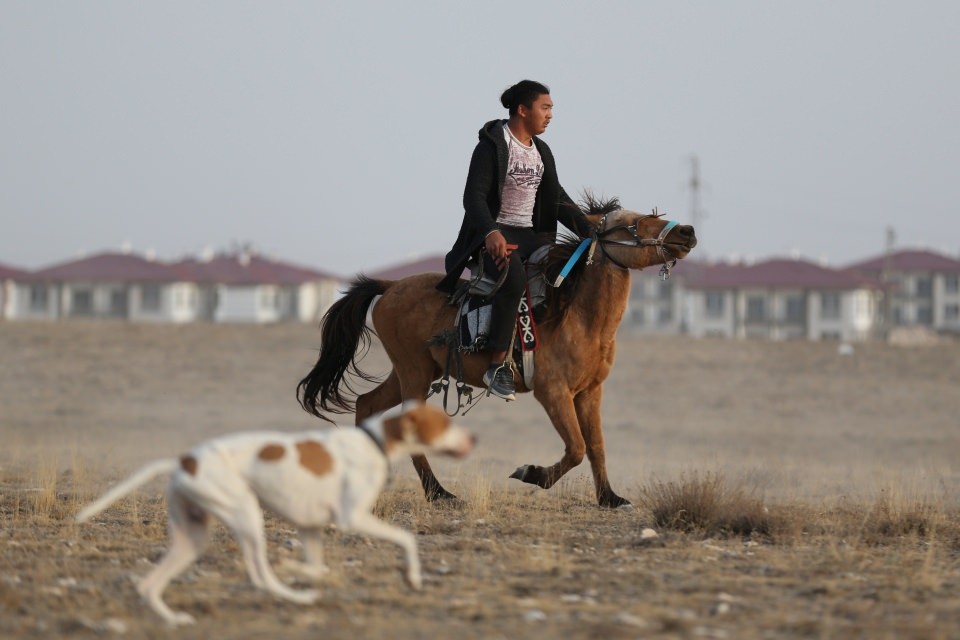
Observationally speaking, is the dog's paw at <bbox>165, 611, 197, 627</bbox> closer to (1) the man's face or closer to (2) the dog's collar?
(2) the dog's collar

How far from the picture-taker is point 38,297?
291 ft

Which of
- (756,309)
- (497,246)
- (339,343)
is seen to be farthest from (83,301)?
(497,246)

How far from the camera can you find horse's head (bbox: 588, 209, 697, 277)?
920cm

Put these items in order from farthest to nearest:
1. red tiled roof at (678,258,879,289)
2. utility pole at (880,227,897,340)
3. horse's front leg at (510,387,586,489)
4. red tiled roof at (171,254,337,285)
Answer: red tiled roof at (171,254,337,285) → red tiled roof at (678,258,879,289) → utility pole at (880,227,897,340) → horse's front leg at (510,387,586,489)

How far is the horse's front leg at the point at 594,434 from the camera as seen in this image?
31.4 feet

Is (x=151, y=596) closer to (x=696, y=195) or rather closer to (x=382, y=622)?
(x=382, y=622)

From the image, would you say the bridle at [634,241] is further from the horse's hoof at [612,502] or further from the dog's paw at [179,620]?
the dog's paw at [179,620]

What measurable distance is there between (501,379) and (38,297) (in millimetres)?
84127

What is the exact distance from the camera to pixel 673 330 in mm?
85562

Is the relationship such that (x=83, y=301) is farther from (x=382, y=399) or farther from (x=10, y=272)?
(x=382, y=399)

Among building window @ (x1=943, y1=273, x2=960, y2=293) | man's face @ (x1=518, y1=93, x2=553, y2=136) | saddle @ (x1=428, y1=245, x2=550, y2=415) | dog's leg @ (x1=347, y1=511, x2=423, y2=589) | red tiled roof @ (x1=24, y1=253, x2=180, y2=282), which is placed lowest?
dog's leg @ (x1=347, y1=511, x2=423, y2=589)

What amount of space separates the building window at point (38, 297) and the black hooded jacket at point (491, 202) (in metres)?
82.7

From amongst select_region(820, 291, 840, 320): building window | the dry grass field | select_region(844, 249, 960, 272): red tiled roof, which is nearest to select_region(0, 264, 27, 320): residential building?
select_region(820, 291, 840, 320): building window

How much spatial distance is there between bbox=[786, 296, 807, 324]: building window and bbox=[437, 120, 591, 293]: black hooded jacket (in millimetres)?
78091
